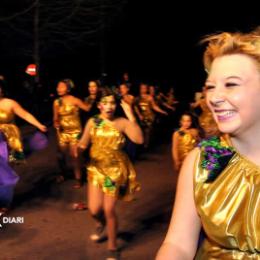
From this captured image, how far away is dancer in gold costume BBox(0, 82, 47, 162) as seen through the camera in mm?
7328

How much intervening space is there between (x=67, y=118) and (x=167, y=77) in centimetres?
2546

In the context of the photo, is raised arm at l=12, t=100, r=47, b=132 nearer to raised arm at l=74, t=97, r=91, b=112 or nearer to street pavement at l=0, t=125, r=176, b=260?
street pavement at l=0, t=125, r=176, b=260

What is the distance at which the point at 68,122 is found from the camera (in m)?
8.67

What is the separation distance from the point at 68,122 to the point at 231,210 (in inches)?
278

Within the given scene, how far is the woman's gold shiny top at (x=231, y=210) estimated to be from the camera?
5.72 ft

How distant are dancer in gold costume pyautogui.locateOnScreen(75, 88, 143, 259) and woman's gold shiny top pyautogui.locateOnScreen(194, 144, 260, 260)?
368 centimetres

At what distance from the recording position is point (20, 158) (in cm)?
761

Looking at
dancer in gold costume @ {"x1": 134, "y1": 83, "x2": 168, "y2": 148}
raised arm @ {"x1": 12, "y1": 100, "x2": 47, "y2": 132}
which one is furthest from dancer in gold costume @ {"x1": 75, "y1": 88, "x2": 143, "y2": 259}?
dancer in gold costume @ {"x1": 134, "y1": 83, "x2": 168, "y2": 148}

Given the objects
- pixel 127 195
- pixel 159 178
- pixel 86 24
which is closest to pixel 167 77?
pixel 86 24

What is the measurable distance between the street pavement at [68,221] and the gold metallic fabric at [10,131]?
0.83 metres

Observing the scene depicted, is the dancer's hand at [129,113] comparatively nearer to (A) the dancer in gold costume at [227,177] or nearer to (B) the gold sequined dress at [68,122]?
(B) the gold sequined dress at [68,122]

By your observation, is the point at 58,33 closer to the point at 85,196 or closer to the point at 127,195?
the point at 85,196

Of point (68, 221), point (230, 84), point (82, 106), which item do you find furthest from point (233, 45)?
point (82, 106)

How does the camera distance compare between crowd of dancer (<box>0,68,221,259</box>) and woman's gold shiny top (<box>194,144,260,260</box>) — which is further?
crowd of dancer (<box>0,68,221,259</box>)
